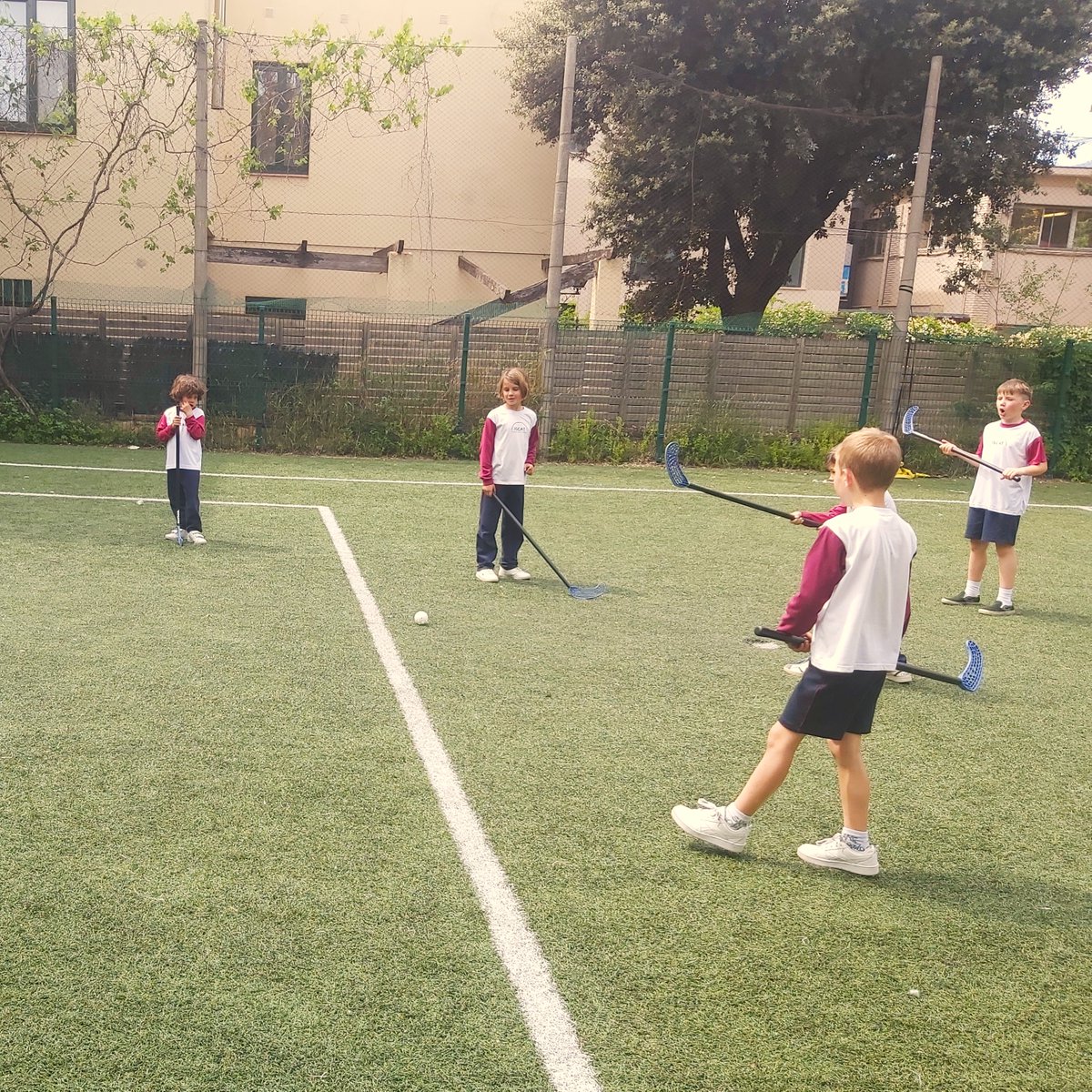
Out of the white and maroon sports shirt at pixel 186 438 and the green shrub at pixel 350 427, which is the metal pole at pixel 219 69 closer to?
the green shrub at pixel 350 427

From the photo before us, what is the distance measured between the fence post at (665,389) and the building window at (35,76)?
9.35 m

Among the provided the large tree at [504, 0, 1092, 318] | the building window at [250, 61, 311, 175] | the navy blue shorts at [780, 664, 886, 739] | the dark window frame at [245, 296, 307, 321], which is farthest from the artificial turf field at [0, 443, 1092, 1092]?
the large tree at [504, 0, 1092, 318]

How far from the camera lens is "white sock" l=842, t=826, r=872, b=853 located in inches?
154

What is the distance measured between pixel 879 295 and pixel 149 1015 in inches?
1370

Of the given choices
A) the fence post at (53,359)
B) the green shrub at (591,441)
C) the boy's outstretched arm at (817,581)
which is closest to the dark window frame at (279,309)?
the fence post at (53,359)

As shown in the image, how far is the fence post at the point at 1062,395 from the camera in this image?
16.5 metres

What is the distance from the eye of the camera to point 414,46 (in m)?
16.3

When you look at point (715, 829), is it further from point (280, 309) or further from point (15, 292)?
point (15, 292)

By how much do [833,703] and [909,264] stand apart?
43.6 ft

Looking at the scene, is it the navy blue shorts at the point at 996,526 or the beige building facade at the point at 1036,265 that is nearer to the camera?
the navy blue shorts at the point at 996,526

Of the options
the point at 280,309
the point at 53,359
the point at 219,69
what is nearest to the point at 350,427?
the point at 280,309

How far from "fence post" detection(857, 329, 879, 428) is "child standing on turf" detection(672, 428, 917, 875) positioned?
43.2 ft

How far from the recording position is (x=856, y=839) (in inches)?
154

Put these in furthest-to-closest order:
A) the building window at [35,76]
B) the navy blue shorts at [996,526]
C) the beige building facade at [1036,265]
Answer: the beige building facade at [1036,265], the building window at [35,76], the navy blue shorts at [996,526]
